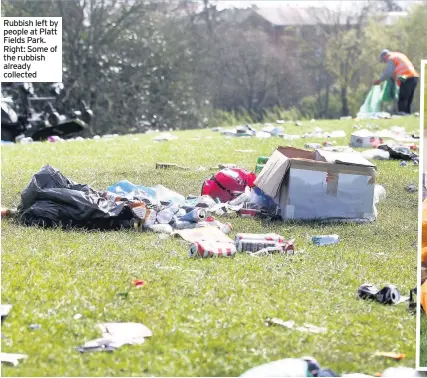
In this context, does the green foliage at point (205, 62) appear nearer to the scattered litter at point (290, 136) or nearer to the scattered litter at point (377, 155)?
the scattered litter at point (290, 136)

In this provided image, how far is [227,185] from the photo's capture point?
30.2ft

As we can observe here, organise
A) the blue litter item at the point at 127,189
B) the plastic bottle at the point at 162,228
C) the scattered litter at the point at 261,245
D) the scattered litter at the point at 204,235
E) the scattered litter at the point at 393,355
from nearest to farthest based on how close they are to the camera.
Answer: the scattered litter at the point at 393,355, the scattered litter at the point at 261,245, the scattered litter at the point at 204,235, the plastic bottle at the point at 162,228, the blue litter item at the point at 127,189

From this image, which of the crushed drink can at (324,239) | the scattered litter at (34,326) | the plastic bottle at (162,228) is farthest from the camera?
the plastic bottle at (162,228)

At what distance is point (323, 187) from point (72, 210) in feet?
7.13

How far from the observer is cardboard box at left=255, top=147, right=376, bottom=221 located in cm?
831

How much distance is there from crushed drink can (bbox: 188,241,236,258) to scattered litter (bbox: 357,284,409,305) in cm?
115

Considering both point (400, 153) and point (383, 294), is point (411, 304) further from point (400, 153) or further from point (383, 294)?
point (400, 153)

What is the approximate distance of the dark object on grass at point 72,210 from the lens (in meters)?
7.65

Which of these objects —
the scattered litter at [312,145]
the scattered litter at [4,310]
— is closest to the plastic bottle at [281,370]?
the scattered litter at [4,310]

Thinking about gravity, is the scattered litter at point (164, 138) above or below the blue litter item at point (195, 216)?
below

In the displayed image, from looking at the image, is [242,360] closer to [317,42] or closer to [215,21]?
[215,21]

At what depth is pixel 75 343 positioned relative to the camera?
4.68m

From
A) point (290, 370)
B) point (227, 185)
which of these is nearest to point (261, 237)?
point (227, 185)

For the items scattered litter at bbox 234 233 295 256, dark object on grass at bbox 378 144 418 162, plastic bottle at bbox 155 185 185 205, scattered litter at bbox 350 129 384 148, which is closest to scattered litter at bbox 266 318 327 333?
scattered litter at bbox 234 233 295 256
